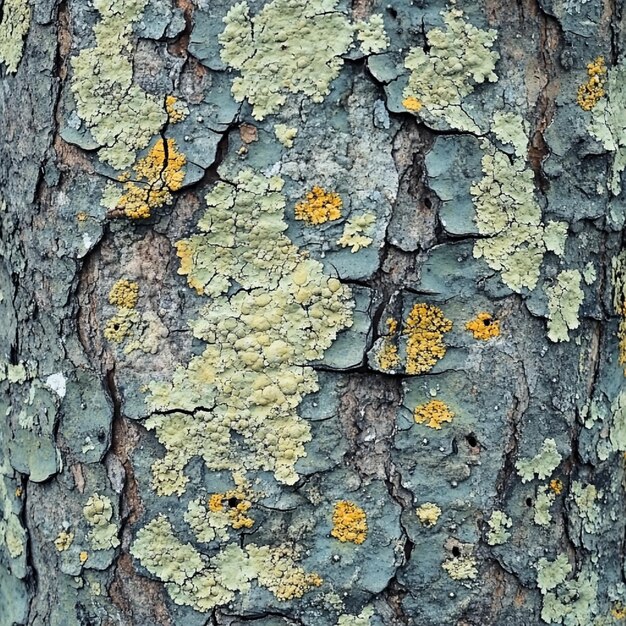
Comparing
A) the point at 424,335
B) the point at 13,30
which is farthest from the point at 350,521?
the point at 13,30

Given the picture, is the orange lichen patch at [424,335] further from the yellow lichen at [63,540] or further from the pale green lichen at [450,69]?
the yellow lichen at [63,540]

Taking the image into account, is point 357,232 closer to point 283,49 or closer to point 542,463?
point 283,49

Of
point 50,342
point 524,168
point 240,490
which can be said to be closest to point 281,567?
point 240,490

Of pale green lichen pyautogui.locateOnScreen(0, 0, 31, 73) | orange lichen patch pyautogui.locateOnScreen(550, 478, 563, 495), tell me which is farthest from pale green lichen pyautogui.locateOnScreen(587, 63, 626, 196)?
pale green lichen pyautogui.locateOnScreen(0, 0, 31, 73)

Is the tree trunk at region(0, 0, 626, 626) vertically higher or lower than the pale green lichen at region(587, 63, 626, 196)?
lower

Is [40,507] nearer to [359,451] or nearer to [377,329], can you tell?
[359,451]

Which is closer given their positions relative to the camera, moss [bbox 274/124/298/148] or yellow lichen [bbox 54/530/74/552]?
moss [bbox 274/124/298/148]

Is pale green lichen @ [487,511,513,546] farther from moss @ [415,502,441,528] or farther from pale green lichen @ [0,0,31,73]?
pale green lichen @ [0,0,31,73]
